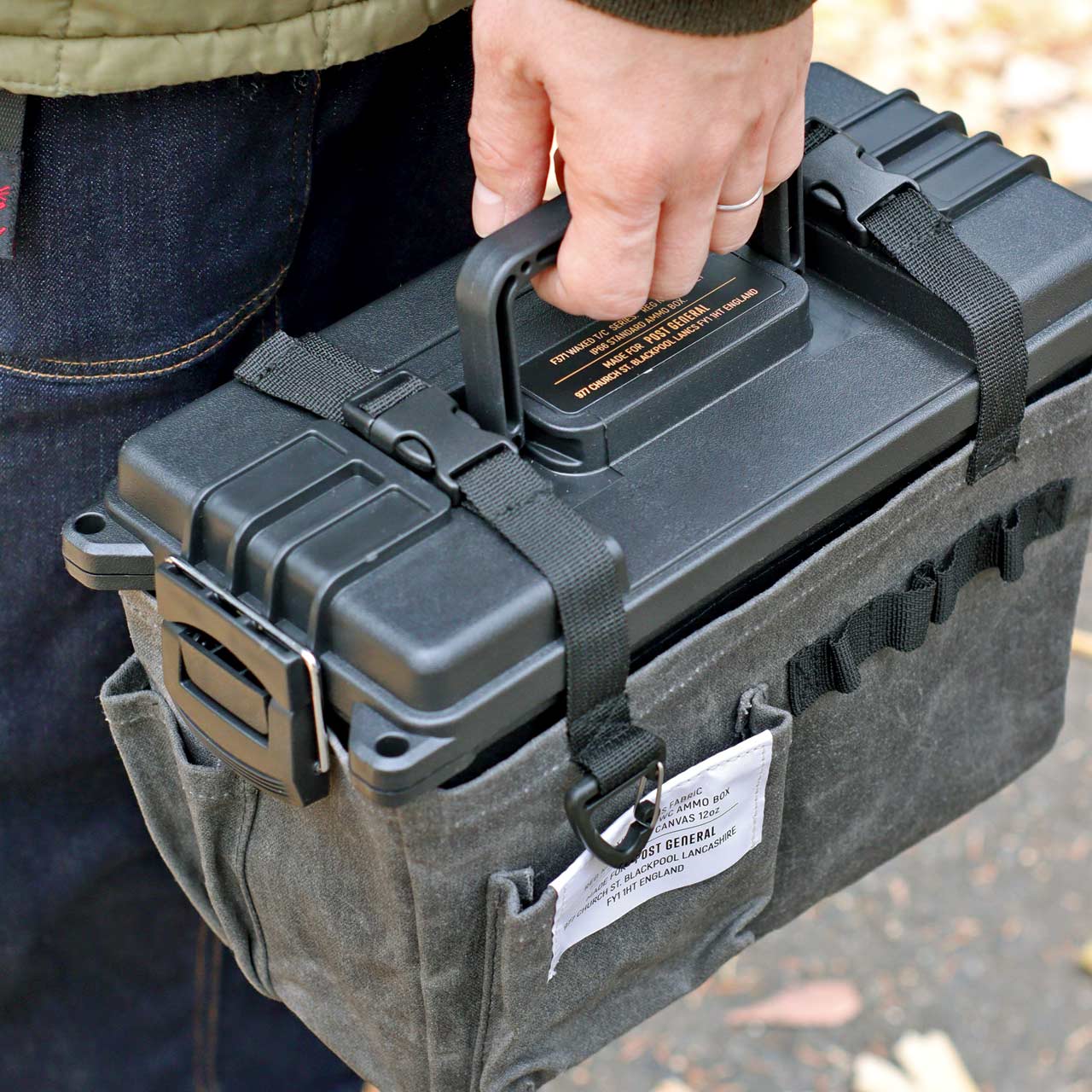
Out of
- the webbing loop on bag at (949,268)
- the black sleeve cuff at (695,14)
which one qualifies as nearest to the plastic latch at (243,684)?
the black sleeve cuff at (695,14)

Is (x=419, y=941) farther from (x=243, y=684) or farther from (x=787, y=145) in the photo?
(x=787, y=145)

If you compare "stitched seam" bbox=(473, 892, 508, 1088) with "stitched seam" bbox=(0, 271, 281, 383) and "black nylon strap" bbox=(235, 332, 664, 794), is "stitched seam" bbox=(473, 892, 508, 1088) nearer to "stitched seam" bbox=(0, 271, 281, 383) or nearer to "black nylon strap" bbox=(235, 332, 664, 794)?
"black nylon strap" bbox=(235, 332, 664, 794)

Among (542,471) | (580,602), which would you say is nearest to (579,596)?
(580,602)

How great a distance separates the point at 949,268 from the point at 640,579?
0.37 metres

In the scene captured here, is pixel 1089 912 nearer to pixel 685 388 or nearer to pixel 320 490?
pixel 685 388

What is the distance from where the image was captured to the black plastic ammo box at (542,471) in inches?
37.8

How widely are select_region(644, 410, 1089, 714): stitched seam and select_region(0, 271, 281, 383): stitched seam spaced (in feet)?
1.52

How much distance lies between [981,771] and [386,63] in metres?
0.84

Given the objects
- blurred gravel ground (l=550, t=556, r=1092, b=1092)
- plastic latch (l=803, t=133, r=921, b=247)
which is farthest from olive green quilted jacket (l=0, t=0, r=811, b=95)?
blurred gravel ground (l=550, t=556, r=1092, b=1092)

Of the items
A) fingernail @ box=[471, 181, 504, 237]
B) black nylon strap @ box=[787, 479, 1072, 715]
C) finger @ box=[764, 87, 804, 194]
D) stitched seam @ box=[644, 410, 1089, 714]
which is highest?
finger @ box=[764, 87, 804, 194]

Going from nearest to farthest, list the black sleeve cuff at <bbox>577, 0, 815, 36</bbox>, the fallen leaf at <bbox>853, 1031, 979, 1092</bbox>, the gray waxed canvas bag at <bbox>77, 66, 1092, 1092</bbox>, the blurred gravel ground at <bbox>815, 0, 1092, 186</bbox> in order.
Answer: the black sleeve cuff at <bbox>577, 0, 815, 36</bbox> < the gray waxed canvas bag at <bbox>77, 66, 1092, 1092</bbox> < the fallen leaf at <bbox>853, 1031, 979, 1092</bbox> < the blurred gravel ground at <bbox>815, 0, 1092, 186</bbox>

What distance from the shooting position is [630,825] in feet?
3.53

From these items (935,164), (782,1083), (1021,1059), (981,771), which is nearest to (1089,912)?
(1021,1059)

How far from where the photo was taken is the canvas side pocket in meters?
1.07
